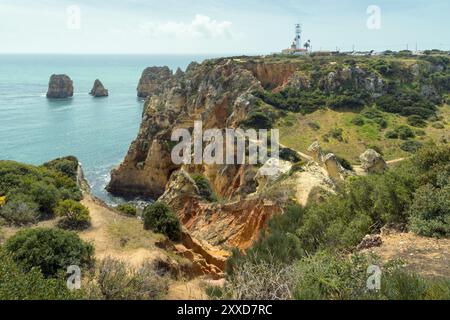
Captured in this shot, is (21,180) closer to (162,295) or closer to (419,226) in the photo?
(162,295)

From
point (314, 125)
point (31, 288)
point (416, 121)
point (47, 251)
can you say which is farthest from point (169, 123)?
point (31, 288)

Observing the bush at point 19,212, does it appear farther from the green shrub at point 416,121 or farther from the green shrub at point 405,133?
the green shrub at point 416,121

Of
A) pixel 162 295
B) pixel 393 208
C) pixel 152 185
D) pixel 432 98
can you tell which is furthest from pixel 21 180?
pixel 432 98

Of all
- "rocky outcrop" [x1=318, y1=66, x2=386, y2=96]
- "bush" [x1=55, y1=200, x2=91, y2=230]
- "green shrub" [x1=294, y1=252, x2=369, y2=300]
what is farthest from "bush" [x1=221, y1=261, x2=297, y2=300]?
"rocky outcrop" [x1=318, y1=66, x2=386, y2=96]

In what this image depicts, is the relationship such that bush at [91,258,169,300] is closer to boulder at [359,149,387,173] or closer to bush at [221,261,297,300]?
bush at [221,261,297,300]

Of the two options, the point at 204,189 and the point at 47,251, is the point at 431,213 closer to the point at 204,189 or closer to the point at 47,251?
the point at 47,251

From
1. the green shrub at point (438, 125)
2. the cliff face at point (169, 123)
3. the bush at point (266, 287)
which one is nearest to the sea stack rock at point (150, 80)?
the cliff face at point (169, 123)
